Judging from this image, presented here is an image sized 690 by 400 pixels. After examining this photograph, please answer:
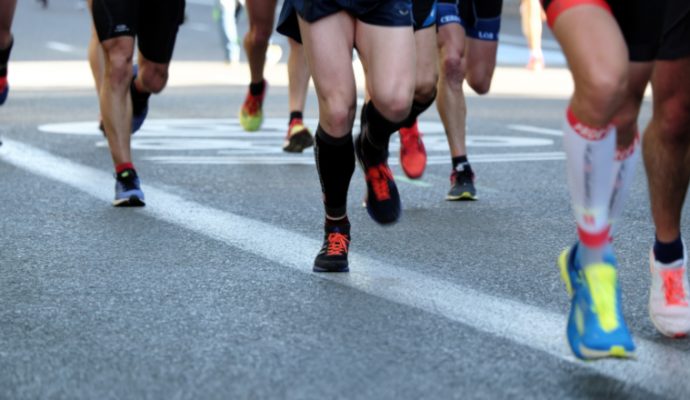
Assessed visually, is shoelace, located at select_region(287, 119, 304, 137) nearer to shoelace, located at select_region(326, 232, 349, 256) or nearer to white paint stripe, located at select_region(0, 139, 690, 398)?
white paint stripe, located at select_region(0, 139, 690, 398)

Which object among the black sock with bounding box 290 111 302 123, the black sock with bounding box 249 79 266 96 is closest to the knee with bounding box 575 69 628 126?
the black sock with bounding box 290 111 302 123

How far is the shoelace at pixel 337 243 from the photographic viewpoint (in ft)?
18.8

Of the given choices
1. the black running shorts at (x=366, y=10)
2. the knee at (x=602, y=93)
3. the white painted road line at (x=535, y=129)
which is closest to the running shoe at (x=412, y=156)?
the black running shorts at (x=366, y=10)

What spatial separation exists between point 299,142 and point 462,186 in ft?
7.91

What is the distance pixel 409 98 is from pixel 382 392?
1972mm

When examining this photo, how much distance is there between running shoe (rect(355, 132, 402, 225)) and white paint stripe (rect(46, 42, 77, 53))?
56.4 feet

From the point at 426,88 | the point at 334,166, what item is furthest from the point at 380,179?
the point at 426,88

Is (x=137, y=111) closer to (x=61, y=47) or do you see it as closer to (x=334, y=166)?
(x=334, y=166)

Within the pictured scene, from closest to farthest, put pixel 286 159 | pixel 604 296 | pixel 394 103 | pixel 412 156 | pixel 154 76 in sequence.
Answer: pixel 604 296 → pixel 394 103 → pixel 412 156 → pixel 154 76 → pixel 286 159

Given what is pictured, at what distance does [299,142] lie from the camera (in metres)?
10.2

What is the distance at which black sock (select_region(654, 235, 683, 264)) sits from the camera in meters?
4.69

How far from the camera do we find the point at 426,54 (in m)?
6.22

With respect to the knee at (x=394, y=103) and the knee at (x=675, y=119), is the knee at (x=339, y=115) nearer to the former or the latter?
the knee at (x=394, y=103)

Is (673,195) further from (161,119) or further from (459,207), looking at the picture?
(161,119)
